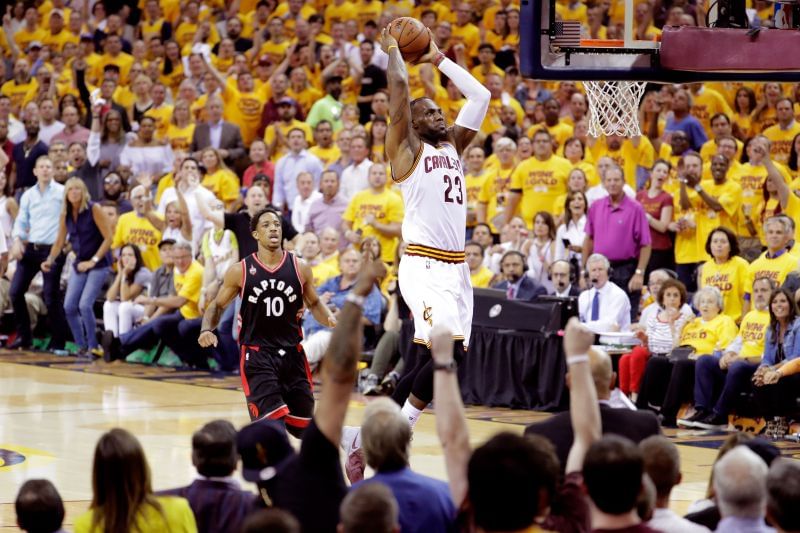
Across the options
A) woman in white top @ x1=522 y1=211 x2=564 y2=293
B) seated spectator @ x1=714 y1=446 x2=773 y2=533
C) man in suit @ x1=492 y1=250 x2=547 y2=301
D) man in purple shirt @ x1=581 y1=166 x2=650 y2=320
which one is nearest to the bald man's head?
seated spectator @ x1=714 y1=446 x2=773 y2=533

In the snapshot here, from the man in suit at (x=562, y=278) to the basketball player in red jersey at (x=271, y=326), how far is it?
16.5 ft

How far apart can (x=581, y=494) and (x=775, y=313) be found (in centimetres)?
717

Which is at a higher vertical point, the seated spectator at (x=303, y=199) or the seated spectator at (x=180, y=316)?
the seated spectator at (x=303, y=199)

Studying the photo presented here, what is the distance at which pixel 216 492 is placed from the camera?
5508 millimetres

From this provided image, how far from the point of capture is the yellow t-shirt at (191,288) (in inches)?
644

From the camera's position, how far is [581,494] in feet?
17.1

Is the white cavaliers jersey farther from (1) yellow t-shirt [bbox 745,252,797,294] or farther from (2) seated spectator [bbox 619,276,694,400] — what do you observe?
(1) yellow t-shirt [bbox 745,252,797,294]

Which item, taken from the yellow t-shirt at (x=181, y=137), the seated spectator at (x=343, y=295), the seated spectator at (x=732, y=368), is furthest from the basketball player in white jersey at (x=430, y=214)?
the yellow t-shirt at (x=181, y=137)

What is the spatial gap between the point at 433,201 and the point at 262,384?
5.49 ft

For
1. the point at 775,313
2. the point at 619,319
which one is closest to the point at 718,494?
the point at 775,313

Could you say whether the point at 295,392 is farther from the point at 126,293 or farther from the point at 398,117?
the point at 126,293

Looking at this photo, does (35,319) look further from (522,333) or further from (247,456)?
(247,456)

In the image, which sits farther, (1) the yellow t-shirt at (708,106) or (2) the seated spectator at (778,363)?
(1) the yellow t-shirt at (708,106)

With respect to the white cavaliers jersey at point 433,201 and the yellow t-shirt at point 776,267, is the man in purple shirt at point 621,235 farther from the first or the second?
the white cavaliers jersey at point 433,201
